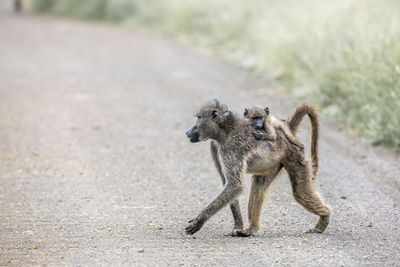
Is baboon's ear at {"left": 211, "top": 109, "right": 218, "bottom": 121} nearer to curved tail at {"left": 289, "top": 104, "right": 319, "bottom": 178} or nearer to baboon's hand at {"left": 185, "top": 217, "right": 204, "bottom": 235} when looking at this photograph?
curved tail at {"left": 289, "top": 104, "right": 319, "bottom": 178}

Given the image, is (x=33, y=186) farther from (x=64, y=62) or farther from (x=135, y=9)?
(x=135, y=9)

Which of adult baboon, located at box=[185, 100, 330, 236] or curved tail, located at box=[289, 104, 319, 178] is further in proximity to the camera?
curved tail, located at box=[289, 104, 319, 178]

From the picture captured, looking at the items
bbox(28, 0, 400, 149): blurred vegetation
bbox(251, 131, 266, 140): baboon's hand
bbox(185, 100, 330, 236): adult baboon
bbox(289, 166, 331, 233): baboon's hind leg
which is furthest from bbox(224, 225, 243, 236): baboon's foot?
bbox(28, 0, 400, 149): blurred vegetation

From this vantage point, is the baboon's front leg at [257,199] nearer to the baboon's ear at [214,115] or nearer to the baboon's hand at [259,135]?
the baboon's hand at [259,135]

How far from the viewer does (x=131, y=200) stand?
6.94 m

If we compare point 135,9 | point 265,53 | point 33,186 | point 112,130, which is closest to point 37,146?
point 112,130

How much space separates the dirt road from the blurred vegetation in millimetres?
449

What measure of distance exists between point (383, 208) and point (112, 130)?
4.74 metres

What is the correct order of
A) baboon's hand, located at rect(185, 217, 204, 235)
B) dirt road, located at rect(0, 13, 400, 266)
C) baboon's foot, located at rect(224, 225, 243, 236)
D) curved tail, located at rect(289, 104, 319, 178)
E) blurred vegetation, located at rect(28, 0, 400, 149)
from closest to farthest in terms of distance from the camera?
dirt road, located at rect(0, 13, 400, 266) → baboon's hand, located at rect(185, 217, 204, 235) → baboon's foot, located at rect(224, 225, 243, 236) → curved tail, located at rect(289, 104, 319, 178) → blurred vegetation, located at rect(28, 0, 400, 149)

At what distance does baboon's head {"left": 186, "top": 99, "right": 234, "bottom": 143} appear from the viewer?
5871 millimetres

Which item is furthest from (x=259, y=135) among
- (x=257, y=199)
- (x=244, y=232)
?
(x=244, y=232)

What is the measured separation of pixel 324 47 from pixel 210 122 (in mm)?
6109

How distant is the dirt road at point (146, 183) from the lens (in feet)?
17.6

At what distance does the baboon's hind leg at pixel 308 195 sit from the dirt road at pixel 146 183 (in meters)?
0.16
